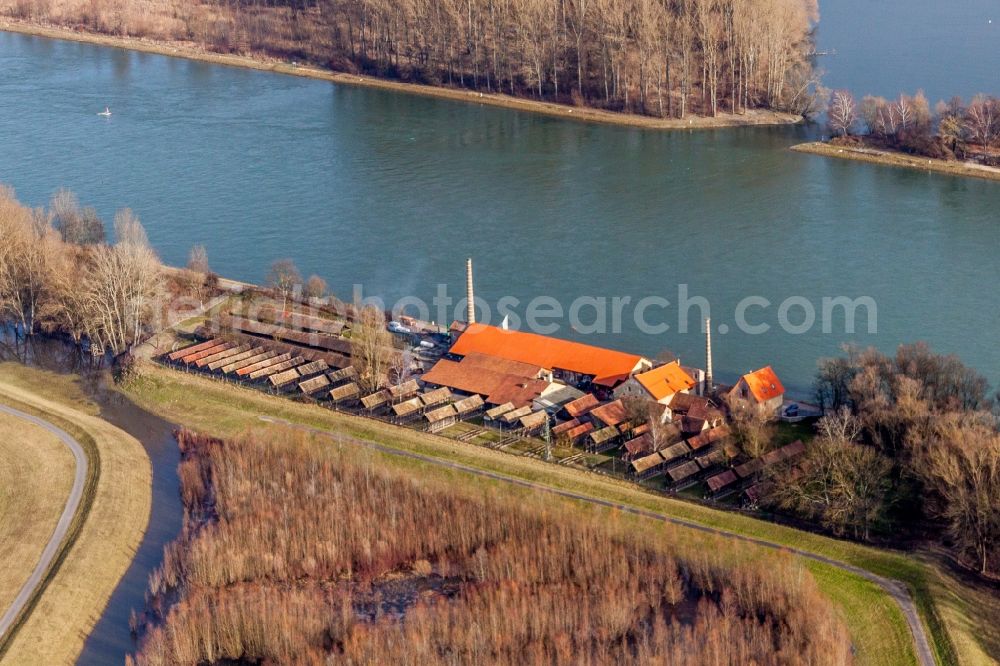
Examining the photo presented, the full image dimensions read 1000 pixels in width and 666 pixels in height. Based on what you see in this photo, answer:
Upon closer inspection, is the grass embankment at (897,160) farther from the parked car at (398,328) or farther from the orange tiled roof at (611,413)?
the orange tiled roof at (611,413)

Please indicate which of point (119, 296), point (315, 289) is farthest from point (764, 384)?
point (119, 296)

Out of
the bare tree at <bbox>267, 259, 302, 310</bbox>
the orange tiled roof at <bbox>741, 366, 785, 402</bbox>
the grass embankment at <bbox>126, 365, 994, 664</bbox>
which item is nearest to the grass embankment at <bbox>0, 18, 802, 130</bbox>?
the bare tree at <bbox>267, 259, 302, 310</bbox>

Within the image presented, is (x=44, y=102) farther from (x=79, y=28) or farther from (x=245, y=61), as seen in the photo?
(x=79, y=28)

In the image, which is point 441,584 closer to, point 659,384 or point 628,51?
point 659,384

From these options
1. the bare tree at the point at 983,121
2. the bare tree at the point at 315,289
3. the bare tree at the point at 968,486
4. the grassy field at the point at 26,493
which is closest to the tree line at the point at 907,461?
the bare tree at the point at 968,486

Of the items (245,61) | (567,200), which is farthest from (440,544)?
(245,61)
